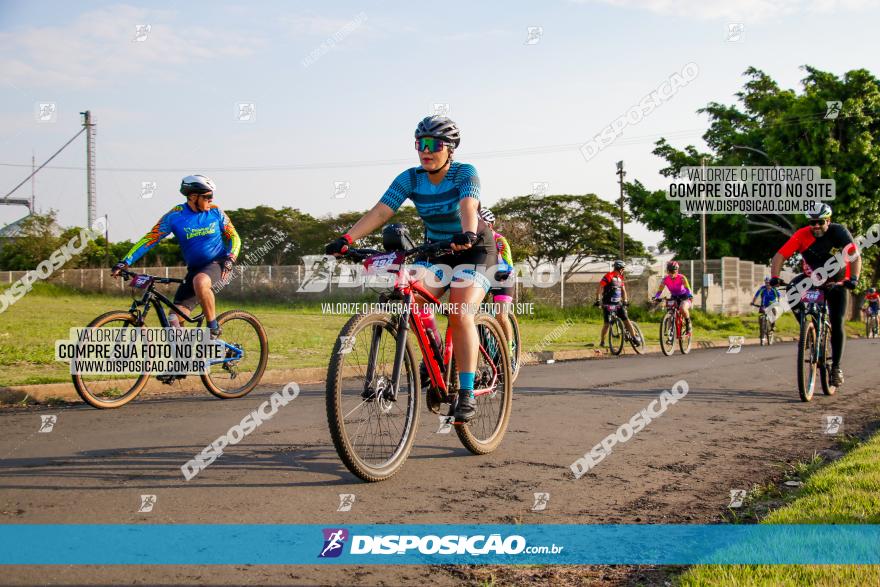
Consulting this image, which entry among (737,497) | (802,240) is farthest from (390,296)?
(802,240)

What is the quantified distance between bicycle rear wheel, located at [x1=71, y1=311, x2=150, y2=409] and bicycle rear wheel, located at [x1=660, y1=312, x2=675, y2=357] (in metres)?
11.0

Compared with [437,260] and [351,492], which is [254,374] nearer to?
[437,260]

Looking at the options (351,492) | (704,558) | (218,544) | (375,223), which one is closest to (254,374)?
(375,223)

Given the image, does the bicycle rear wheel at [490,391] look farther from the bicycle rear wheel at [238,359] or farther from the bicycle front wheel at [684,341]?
the bicycle front wheel at [684,341]

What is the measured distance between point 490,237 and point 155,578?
3172mm

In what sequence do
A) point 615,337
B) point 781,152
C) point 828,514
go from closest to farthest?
point 828,514 < point 615,337 < point 781,152

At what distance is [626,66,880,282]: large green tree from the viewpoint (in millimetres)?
38531

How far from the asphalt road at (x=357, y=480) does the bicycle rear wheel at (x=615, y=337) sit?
798 centimetres

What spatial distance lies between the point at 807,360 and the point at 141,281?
7061mm

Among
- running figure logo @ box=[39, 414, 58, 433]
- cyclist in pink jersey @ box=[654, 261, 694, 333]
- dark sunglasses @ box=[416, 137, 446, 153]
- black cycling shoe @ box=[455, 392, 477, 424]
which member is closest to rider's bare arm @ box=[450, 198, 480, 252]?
dark sunglasses @ box=[416, 137, 446, 153]

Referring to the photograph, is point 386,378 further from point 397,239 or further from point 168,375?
point 168,375

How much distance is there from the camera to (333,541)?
3359 mm

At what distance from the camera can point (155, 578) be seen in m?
2.89

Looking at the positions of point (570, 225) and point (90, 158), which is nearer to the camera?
point (90, 158)
